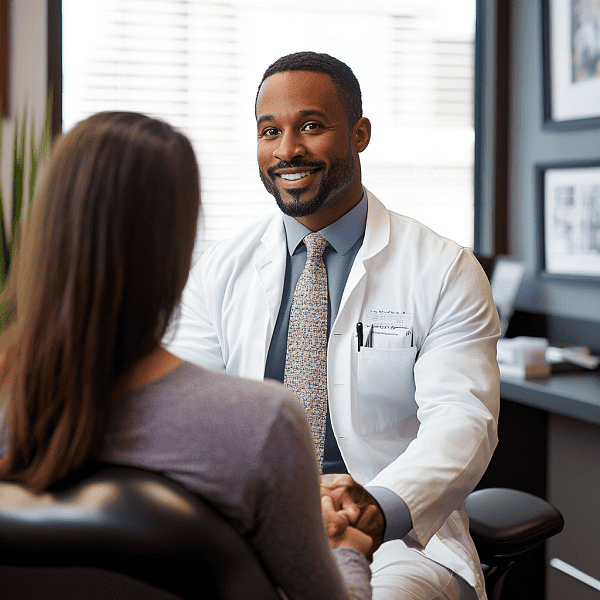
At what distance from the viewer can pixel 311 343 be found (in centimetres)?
155

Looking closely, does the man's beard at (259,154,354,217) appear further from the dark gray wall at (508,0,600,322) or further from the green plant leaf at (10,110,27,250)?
the dark gray wall at (508,0,600,322)

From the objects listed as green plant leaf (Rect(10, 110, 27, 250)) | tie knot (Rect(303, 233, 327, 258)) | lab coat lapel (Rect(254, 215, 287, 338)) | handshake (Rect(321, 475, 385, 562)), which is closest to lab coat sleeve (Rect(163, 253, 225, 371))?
lab coat lapel (Rect(254, 215, 287, 338))

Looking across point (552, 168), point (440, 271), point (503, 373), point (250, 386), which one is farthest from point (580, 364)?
point (250, 386)

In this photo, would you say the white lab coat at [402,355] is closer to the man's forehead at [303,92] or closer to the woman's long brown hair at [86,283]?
the man's forehead at [303,92]

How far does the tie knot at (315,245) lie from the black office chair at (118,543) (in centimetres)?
98

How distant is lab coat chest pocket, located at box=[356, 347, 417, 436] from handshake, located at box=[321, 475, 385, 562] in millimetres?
338

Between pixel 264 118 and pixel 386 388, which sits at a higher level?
pixel 264 118

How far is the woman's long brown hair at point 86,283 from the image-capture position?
0.72 m

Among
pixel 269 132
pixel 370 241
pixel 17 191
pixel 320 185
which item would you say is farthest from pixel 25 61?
pixel 370 241

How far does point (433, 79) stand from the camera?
323 cm

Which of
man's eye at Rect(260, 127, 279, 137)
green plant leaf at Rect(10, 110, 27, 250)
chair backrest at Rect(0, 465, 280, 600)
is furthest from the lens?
green plant leaf at Rect(10, 110, 27, 250)

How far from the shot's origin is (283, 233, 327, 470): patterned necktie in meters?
1.50

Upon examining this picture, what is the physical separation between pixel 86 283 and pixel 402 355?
88cm

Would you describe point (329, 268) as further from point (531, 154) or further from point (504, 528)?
point (531, 154)
